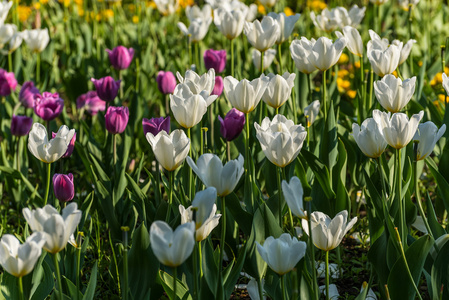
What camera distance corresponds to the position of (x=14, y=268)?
1212mm

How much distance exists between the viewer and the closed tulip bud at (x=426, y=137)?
1.58m

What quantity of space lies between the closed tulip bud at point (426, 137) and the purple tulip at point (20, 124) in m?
1.40

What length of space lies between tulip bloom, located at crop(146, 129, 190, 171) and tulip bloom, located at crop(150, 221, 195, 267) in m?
0.37

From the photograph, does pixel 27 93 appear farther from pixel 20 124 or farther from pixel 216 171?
pixel 216 171

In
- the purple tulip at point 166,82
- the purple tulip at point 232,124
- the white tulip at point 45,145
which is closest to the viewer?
the white tulip at point 45,145

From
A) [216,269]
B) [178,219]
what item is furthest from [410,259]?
[178,219]

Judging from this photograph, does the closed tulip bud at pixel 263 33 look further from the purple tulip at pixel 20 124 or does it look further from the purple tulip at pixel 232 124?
the purple tulip at pixel 20 124

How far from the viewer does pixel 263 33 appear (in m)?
2.32

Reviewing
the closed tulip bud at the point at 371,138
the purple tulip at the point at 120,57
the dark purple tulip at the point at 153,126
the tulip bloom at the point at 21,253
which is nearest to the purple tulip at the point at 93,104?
the purple tulip at the point at 120,57

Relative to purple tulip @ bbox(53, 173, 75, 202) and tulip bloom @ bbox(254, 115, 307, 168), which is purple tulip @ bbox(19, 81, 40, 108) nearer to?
purple tulip @ bbox(53, 173, 75, 202)

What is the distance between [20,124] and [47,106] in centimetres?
13

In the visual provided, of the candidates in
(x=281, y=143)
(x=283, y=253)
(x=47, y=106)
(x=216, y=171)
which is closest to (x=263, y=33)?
(x=47, y=106)

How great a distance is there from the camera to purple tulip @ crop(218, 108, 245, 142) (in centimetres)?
191

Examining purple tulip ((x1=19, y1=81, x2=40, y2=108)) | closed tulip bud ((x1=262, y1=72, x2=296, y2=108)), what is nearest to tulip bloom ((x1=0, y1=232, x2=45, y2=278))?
closed tulip bud ((x1=262, y1=72, x2=296, y2=108))
